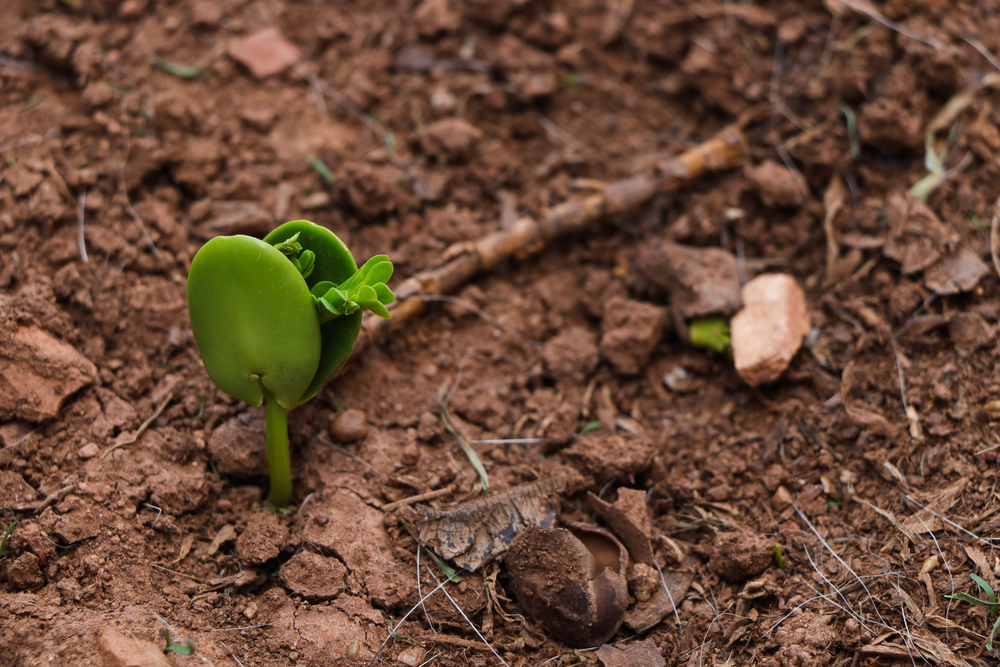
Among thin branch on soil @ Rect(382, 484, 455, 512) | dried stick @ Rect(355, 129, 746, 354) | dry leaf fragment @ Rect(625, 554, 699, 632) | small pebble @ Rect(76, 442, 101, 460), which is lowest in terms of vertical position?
dry leaf fragment @ Rect(625, 554, 699, 632)

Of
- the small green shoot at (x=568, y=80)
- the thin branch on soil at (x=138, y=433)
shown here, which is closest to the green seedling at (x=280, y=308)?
the thin branch on soil at (x=138, y=433)

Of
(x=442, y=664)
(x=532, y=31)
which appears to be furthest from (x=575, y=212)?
(x=442, y=664)

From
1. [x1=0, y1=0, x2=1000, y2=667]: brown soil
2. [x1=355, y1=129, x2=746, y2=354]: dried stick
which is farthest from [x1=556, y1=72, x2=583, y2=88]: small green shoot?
[x1=355, y1=129, x2=746, y2=354]: dried stick

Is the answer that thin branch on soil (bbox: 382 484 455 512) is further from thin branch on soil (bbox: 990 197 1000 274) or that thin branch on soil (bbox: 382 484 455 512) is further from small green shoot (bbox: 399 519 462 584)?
thin branch on soil (bbox: 990 197 1000 274)

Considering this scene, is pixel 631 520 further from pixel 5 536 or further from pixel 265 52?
pixel 265 52

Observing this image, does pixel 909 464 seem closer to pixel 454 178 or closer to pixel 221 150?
pixel 454 178
